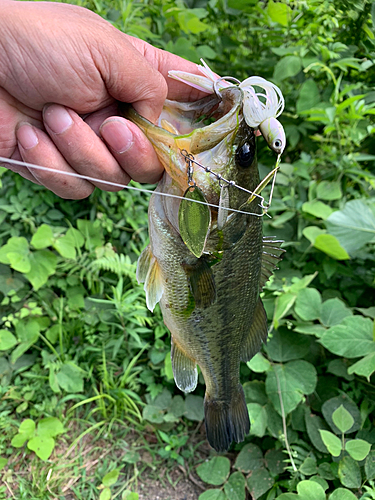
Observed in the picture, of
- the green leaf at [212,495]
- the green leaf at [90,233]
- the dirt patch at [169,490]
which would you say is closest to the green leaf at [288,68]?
the green leaf at [90,233]

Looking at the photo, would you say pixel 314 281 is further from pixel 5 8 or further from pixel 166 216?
pixel 5 8

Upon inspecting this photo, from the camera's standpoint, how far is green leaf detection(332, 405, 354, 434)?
185 centimetres

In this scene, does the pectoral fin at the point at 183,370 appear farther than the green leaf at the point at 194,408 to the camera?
No

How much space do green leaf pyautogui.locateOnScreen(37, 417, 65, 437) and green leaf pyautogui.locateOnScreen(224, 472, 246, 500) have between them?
107cm

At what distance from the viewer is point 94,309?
8.47 ft

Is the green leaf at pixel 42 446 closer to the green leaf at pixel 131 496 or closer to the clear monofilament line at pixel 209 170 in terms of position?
the green leaf at pixel 131 496

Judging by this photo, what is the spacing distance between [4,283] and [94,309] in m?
0.64

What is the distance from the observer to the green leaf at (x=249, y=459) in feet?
6.85

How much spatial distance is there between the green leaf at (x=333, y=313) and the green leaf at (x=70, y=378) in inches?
64.5

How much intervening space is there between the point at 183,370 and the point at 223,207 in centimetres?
76

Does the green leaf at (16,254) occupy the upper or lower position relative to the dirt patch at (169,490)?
upper

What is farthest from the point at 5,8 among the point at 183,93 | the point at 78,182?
the point at 183,93

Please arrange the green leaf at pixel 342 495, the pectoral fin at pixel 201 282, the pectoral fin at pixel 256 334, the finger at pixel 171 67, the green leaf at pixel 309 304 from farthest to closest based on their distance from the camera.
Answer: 1. the green leaf at pixel 309 304
2. the green leaf at pixel 342 495
3. the pectoral fin at pixel 256 334
4. the finger at pixel 171 67
5. the pectoral fin at pixel 201 282

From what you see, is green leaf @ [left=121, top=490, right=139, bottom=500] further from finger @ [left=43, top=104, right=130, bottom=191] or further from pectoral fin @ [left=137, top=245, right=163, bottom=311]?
finger @ [left=43, top=104, right=130, bottom=191]
